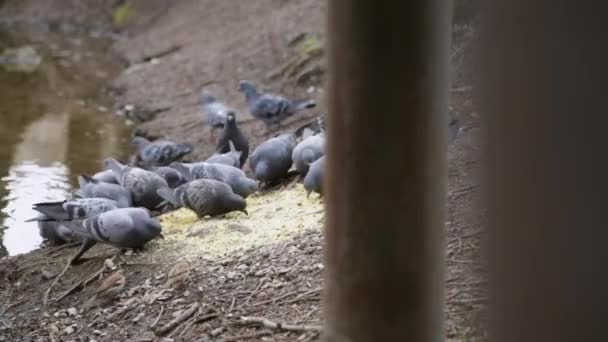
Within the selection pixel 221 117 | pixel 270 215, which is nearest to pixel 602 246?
pixel 270 215

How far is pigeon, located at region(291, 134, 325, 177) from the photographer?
6574 mm

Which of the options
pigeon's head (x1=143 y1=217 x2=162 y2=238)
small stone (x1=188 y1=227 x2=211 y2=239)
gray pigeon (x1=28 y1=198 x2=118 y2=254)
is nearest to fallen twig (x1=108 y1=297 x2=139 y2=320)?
pigeon's head (x1=143 y1=217 x2=162 y2=238)

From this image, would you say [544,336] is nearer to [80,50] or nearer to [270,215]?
[270,215]

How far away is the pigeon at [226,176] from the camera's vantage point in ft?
21.2

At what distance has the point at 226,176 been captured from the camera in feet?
21.4

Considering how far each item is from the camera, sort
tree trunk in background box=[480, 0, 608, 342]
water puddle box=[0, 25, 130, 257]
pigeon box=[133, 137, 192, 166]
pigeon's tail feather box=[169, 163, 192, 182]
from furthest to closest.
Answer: pigeon box=[133, 137, 192, 166]
water puddle box=[0, 25, 130, 257]
pigeon's tail feather box=[169, 163, 192, 182]
tree trunk in background box=[480, 0, 608, 342]

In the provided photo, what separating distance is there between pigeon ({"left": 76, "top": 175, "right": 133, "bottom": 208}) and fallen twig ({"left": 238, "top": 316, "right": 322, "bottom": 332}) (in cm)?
216

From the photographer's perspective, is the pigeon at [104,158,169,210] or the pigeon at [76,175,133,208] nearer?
the pigeon at [76,175,133,208]

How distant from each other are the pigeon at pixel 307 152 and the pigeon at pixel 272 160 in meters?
0.23

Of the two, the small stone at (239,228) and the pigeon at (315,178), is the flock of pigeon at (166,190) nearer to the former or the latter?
the pigeon at (315,178)

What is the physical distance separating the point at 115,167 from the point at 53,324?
7.05 ft

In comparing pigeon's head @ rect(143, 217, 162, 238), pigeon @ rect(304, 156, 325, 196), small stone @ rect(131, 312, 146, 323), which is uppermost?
pigeon @ rect(304, 156, 325, 196)

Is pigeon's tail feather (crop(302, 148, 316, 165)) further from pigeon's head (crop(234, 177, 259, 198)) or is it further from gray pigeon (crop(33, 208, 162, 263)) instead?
gray pigeon (crop(33, 208, 162, 263))

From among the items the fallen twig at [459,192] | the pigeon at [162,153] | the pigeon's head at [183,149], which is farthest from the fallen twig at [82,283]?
the pigeon's head at [183,149]
